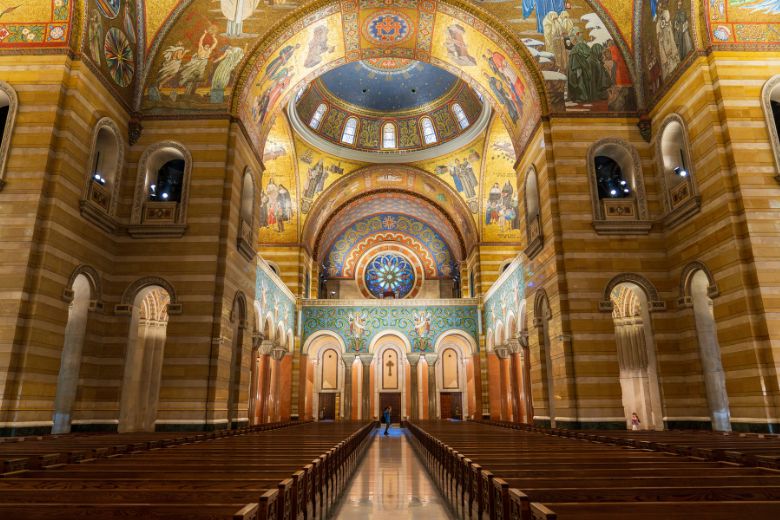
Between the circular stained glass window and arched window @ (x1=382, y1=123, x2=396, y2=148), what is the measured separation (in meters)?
8.02

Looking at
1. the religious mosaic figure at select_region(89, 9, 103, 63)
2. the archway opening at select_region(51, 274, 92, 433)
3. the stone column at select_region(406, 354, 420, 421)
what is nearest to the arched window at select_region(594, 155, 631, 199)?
the religious mosaic figure at select_region(89, 9, 103, 63)

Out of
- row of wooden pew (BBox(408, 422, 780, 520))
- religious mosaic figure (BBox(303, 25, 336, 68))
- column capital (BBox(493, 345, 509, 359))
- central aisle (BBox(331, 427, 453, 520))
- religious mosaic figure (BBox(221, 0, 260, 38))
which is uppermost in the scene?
religious mosaic figure (BBox(303, 25, 336, 68))

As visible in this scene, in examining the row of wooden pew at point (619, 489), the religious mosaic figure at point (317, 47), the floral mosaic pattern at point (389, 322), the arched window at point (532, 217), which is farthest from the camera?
the floral mosaic pattern at point (389, 322)

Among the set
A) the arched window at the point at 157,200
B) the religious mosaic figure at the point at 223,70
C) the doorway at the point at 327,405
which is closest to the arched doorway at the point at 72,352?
the arched window at the point at 157,200

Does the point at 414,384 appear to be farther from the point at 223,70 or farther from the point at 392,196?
the point at 223,70

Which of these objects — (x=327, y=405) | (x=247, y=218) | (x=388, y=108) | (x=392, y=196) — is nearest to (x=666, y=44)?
(x=247, y=218)

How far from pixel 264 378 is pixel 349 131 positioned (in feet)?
45.4

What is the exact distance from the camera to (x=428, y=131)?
2792 centimetres

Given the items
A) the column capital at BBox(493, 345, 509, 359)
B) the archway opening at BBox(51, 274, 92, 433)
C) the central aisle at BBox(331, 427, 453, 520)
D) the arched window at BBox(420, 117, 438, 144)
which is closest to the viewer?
the central aisle at BBox(331, 427, 453, 520)

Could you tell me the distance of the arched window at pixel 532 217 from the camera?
15.1m

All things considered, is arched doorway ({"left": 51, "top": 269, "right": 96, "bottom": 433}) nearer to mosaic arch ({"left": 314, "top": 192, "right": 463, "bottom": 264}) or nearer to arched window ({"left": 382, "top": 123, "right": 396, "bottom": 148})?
mosaic arch ({"left": 314, "top": 192, "right": 463, "bottom": 264})

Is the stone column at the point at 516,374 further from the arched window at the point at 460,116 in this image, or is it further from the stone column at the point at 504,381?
the arched window at the point at 460,116

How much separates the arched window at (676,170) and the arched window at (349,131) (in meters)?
17.3

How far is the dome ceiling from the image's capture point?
26.1 meters
